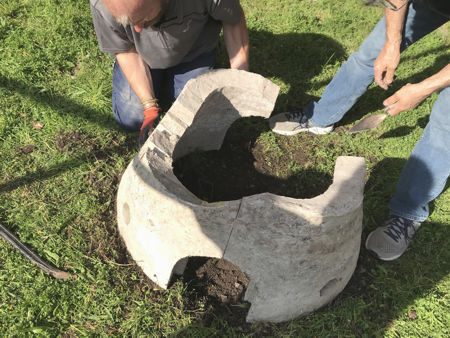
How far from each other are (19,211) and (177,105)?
1.77 m

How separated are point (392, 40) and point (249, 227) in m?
1.74

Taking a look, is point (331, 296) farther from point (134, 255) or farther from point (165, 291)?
point (134, 255)

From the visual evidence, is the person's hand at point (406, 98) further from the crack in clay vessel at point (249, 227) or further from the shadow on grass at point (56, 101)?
the shadow on grass at point (56, 101)

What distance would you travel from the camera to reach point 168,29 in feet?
9.56

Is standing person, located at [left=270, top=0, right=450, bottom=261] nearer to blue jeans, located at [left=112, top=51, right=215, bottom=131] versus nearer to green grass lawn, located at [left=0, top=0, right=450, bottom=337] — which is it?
green grass lawn, located at [left=0, top=0, right=450, bottom=337]

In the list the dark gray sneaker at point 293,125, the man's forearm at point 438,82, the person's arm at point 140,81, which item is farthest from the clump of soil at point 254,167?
the man's forearm at point 438,82

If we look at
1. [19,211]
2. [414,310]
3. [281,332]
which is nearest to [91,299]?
[19,211]

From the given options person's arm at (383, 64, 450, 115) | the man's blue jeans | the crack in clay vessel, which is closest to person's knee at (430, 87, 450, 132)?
the man's blue jeans

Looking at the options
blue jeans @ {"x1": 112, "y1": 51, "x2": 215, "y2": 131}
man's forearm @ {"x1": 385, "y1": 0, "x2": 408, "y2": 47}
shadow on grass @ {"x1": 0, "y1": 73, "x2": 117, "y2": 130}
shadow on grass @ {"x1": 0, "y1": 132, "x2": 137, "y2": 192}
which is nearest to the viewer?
man's forearm @ {"x1": 385, "y1": 0, "x2": 408, "y2": 47}

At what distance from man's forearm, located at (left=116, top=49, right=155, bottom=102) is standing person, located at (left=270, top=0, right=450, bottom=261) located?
1.73m

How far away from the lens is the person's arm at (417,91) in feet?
7.89

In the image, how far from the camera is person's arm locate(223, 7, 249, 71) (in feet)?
10.3

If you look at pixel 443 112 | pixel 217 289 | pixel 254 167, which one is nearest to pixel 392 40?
pixel 443 112

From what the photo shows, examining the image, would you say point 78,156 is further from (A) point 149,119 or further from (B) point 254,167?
(B) point 254,167
